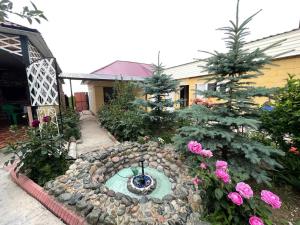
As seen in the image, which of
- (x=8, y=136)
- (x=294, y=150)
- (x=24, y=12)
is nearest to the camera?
(x=24, y=12)

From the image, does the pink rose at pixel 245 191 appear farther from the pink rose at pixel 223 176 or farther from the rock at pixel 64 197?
the rock at pixel 64 197

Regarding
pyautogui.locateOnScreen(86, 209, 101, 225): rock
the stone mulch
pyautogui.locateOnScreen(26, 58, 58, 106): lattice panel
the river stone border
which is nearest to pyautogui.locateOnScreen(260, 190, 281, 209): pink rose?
Answer: the river stone border

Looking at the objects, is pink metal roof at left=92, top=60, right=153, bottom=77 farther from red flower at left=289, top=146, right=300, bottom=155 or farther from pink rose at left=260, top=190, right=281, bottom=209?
pink rose at left=260, top=190, right=281, bottom=209

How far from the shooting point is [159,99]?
5.64m

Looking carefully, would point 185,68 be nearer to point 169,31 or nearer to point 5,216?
point 169,31

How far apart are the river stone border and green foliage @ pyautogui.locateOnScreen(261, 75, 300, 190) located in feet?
6.09

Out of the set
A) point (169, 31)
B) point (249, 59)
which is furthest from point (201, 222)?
point (169, 31)

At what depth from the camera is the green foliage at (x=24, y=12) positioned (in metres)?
0.93

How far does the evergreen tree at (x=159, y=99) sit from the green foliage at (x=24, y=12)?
444 centimetres

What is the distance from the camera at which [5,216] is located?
2346mm

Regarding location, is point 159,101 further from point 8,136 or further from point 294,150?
point 8,136

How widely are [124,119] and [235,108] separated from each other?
139 inches

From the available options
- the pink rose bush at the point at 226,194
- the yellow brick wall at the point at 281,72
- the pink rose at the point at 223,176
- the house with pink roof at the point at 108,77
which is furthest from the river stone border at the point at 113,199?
the house with pink roof at the point at 108,77

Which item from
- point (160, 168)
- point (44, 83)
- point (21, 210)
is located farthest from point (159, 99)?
point (21, 210)
